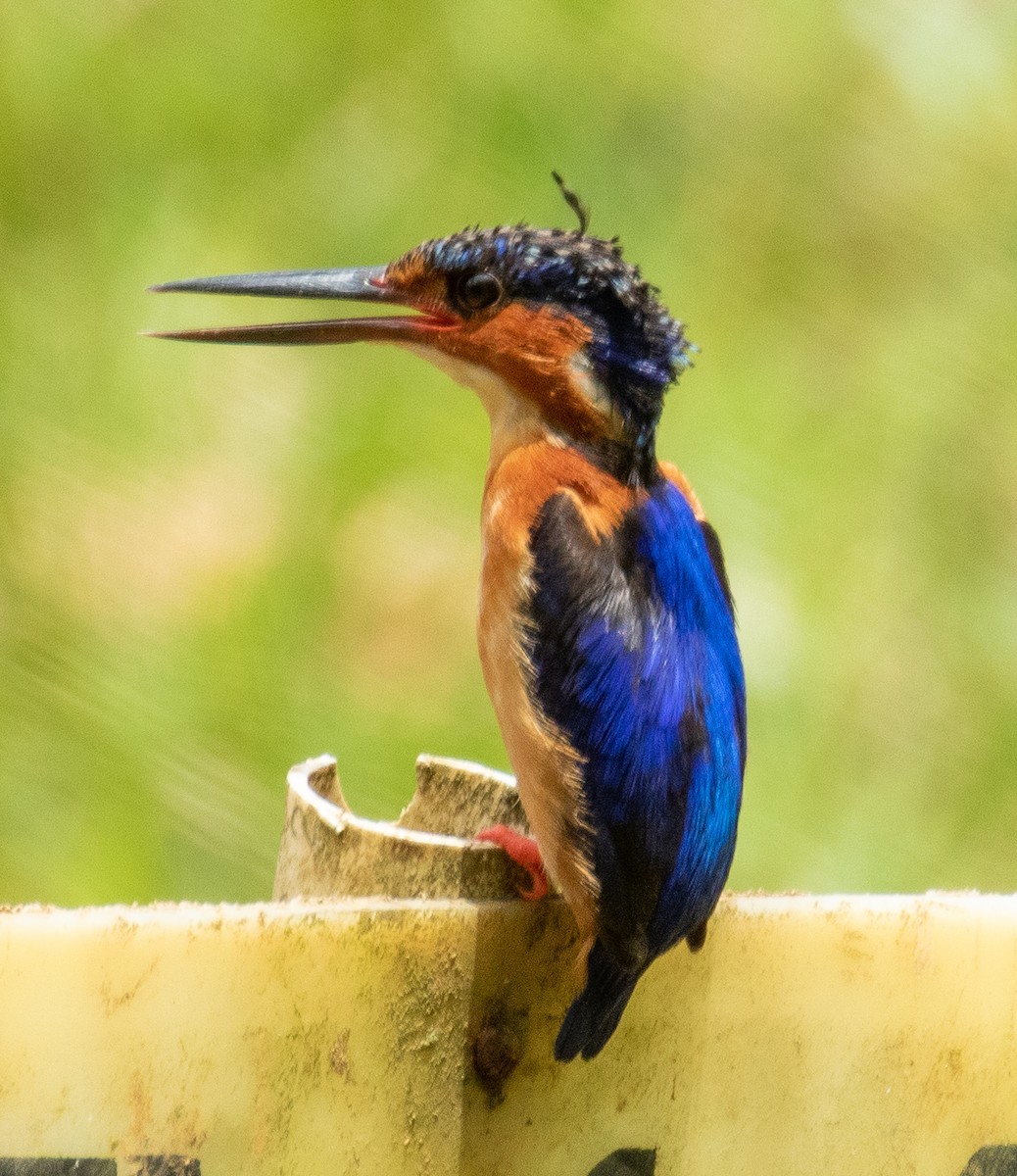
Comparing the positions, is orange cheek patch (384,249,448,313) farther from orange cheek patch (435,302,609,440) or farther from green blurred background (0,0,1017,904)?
green blurred background (0,0,1017,904)

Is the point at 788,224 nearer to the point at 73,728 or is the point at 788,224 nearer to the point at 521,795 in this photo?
the point at 73,728

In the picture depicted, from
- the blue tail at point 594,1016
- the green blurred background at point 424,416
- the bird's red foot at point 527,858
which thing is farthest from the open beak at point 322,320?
the green blurred background at point 424,416

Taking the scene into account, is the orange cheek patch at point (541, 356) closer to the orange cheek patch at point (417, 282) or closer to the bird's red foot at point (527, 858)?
the orange cheek patch at point (417, 282)

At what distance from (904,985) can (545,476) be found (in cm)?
52

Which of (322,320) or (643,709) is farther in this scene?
(322,320)

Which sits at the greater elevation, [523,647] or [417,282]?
[417,282]

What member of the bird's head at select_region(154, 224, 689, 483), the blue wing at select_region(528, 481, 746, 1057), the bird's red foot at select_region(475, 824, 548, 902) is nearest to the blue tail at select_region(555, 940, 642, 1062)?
the blue wing at select_region(528, 481, 746, 1057)

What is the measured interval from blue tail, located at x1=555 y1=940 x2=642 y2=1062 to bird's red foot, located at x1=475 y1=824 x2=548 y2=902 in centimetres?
14

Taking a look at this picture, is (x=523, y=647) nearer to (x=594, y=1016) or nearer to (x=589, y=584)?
(x=589, y=584)

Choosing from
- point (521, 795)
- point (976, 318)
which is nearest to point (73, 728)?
point (521, 795)

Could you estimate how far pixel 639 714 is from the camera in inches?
52.4

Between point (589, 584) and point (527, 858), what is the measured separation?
235mm

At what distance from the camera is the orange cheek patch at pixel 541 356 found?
146 cm

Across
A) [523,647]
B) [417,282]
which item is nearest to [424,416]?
[417,282]
